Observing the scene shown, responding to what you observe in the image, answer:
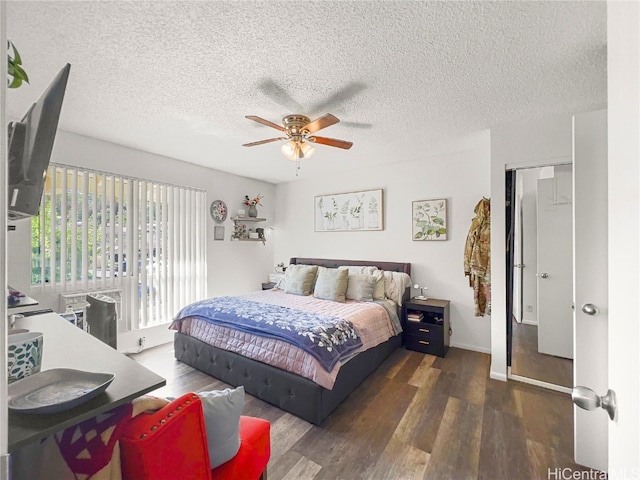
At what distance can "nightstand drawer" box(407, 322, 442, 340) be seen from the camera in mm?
3277

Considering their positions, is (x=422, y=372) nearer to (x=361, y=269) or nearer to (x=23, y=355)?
(x=361, y=269)

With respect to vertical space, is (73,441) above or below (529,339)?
above

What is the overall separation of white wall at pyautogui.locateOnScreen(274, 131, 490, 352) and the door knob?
285 centimetres

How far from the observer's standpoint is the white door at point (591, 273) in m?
1.56

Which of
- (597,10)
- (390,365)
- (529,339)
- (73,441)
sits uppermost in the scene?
(597,10)

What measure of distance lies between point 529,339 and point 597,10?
8.16ft

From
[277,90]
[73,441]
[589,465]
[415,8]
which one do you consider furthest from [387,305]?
[73,441]

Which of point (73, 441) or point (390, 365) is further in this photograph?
point (390, 365)

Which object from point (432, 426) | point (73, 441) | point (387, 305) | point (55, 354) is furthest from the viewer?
point (387, 305)

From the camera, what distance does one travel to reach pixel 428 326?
3.34 m

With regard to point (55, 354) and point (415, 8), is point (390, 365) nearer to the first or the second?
point (55, 354)

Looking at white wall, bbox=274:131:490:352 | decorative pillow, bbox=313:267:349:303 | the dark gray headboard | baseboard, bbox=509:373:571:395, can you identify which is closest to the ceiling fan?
white wall, bbox=274:131:490:352

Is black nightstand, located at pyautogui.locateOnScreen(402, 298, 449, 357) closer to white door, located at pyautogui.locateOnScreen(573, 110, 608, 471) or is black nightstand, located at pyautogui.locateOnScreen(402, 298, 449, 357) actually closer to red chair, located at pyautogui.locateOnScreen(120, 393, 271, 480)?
white door, located at pyautogui.locateOnScreen(573, 110, 608, 471)

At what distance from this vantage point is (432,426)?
2.03m
